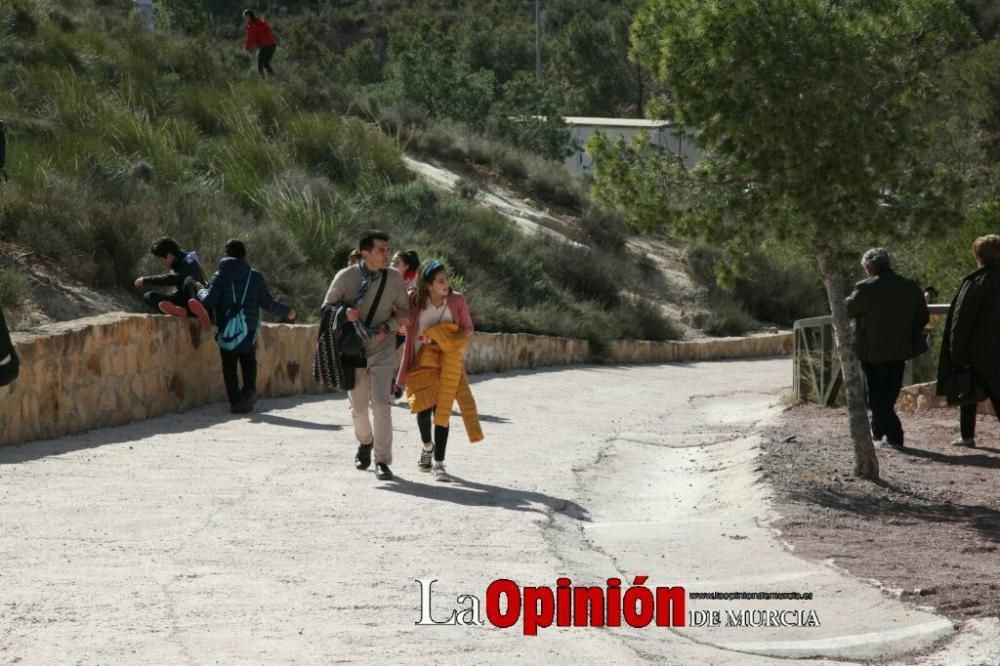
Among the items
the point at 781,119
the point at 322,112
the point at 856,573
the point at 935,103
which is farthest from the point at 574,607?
the point at 322,112

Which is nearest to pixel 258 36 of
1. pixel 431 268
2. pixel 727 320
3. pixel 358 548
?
pixel 727 320

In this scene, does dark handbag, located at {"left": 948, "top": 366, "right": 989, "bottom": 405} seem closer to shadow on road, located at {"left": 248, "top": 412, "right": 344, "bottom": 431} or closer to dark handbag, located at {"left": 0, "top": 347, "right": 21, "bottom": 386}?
shadow on road, located at {"left": 248, "top": 412, "right": 344, "bottom": 431}

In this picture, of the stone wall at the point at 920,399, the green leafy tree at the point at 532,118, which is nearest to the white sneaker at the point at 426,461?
the stone wall at the point at 920,399

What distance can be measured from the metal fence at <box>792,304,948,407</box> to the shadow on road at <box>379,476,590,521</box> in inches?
272

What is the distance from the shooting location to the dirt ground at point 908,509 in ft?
25.6

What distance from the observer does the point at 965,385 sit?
1277cm

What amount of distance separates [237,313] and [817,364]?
706 centimetres

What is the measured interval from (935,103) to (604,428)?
6.12 metres

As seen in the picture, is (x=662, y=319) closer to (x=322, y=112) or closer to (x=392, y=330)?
(x=322, y=112)

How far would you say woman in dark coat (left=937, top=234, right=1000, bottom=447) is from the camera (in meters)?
12.6

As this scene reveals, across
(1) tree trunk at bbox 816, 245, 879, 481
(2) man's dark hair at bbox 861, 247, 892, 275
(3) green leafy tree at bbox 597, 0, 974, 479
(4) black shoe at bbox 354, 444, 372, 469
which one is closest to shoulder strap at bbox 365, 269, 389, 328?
(4) black shoe at bbox 354, 444, 372, 469

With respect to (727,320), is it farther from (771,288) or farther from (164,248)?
(164,248)

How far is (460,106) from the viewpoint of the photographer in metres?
48.3

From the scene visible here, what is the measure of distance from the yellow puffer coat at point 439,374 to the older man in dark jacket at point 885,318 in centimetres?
386
